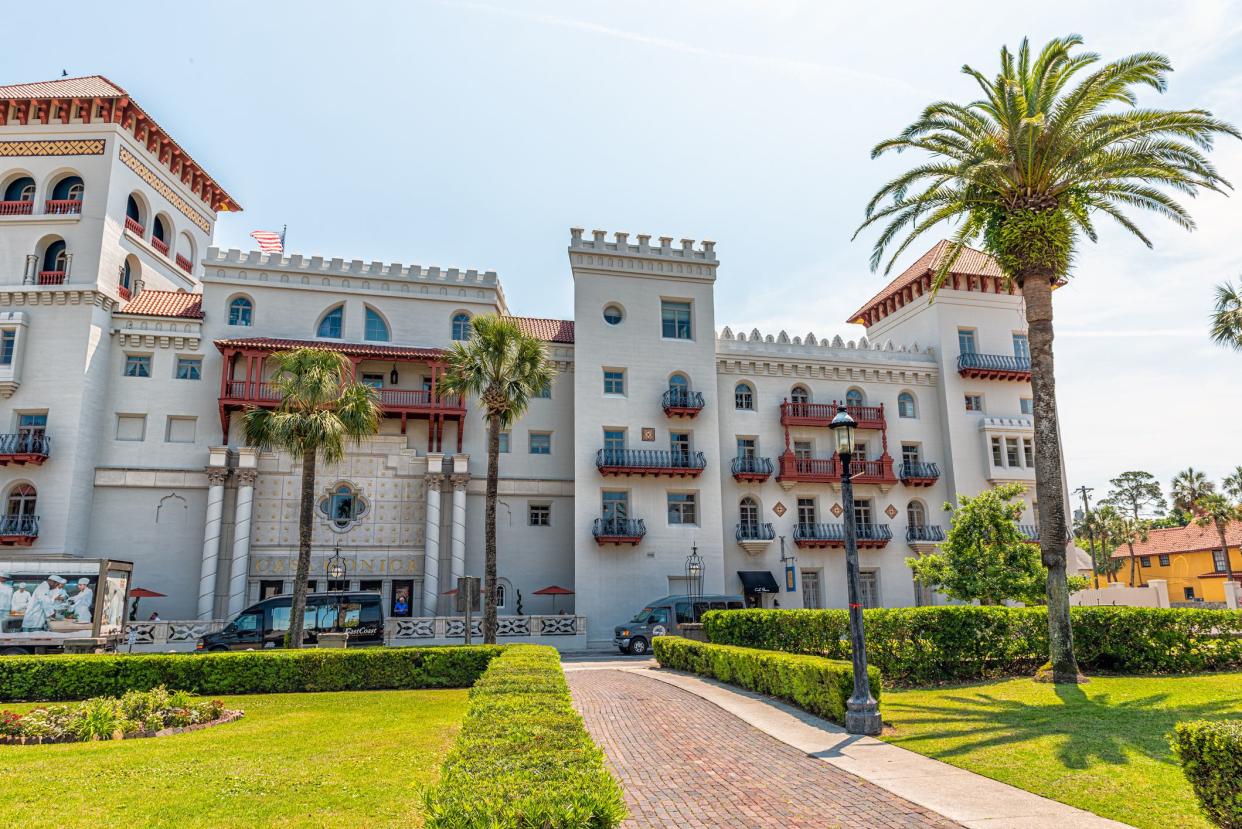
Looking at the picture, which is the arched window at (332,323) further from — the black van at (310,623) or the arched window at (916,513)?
the arched window at (916,513)

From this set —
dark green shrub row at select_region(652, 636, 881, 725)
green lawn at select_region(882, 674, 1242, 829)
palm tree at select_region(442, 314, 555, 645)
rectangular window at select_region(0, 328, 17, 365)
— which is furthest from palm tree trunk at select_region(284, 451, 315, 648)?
rectangular window at select_region(0, 328, 17, 365)

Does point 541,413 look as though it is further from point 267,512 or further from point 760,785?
point 760,785

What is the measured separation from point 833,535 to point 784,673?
22542 mm

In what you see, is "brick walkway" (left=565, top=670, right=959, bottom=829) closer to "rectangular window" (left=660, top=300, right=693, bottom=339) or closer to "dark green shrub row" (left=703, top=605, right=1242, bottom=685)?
"dark green shrub row" (left=703, top=605, right=1242, bottom=685)

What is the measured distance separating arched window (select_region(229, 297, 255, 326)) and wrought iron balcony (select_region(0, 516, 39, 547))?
10.8 meters

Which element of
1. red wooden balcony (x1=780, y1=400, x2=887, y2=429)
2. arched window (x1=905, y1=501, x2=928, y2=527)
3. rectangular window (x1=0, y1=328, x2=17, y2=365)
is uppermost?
rectangular window (x1=0, y1=328, x2=17, y2=365)

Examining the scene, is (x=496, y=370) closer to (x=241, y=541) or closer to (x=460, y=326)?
(x=460, y=326)

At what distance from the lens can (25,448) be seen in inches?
1219

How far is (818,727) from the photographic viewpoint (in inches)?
506

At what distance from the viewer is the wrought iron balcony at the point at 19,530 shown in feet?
98.9

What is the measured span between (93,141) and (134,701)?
102 feet

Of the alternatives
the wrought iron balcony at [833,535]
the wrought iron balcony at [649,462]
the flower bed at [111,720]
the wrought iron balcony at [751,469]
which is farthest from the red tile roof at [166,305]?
the wrought iron balcony at [833,535]

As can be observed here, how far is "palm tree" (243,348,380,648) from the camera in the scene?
24.5 m

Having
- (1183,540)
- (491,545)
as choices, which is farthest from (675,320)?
(1183,540)
